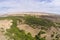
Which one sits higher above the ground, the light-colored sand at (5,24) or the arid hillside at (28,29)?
the light-colored sand at (5,24)

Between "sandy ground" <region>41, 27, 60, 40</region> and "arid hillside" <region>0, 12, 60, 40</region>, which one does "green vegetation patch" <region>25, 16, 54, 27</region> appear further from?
"sandy ground" <region>41, 27, 60, 40</region>

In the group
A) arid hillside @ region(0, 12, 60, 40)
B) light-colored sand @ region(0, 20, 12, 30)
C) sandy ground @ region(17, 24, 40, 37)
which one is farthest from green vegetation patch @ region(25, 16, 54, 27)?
light-colored sand @ region(0, 20, 12, 30)

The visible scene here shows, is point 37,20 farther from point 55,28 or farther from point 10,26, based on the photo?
point 10,26

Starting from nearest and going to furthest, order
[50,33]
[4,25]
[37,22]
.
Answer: [4,25] < [50,33] < [37,22]

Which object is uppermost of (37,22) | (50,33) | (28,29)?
(37,22)

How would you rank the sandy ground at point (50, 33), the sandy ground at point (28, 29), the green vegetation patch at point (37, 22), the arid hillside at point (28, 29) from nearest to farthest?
the arid hillside at point (28, 29)
the sandy ground at point (50, 33)
the sandy ground at point (28, 29)
the green vegetation patch at point (37, 22)

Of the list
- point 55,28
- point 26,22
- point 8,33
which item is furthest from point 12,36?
point 55,28

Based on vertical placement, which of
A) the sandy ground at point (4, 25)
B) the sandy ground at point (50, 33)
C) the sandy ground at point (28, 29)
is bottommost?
the sandy ground at point (50, 33)

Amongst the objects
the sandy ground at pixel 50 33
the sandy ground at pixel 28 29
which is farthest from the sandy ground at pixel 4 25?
the sandy ground at pixel 50 33

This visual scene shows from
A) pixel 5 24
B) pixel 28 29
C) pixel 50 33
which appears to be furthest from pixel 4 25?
pixel 50 33

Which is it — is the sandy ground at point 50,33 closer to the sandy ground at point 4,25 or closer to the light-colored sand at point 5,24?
the light-colored sand at point 5,24

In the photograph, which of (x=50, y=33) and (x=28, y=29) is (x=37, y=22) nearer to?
(x=28, y=29)

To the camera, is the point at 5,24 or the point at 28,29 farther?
the point at 28,29
